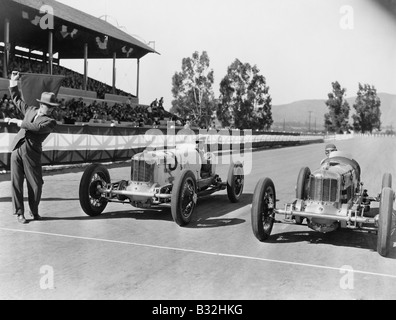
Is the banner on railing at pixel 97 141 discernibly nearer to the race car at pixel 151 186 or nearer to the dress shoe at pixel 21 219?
the race car at pixel 151 186

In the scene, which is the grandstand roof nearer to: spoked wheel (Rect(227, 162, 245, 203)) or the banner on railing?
the banner on railing

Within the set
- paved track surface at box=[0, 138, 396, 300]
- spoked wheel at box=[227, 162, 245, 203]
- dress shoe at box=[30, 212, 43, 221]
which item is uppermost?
spoked wheel at box=[227, 162, 245, 203]

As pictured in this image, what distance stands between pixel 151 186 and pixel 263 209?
204cm

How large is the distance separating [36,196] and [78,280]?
9.18 feet

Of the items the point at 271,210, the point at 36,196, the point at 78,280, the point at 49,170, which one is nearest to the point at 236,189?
the point at 271,210

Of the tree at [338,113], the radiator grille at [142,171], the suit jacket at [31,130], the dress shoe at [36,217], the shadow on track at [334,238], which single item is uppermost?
the tree at [338,113]

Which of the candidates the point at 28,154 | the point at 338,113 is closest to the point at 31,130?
the point at 28,154

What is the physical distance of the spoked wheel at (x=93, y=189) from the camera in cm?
682

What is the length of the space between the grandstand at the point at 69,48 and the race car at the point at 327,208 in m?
12.9

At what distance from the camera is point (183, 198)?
6570mm

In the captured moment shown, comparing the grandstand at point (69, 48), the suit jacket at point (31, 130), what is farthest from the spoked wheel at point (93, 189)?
the grandstand at point (69, 48)

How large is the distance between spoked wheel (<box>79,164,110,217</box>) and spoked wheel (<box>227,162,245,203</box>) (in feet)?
7.96

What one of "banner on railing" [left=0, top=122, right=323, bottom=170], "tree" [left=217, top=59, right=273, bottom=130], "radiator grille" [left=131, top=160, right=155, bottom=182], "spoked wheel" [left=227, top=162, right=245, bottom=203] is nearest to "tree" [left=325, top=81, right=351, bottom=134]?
"tree" [left=217, top=59, right=273, bottom=130]

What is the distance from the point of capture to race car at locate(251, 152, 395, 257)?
16.5 feet
